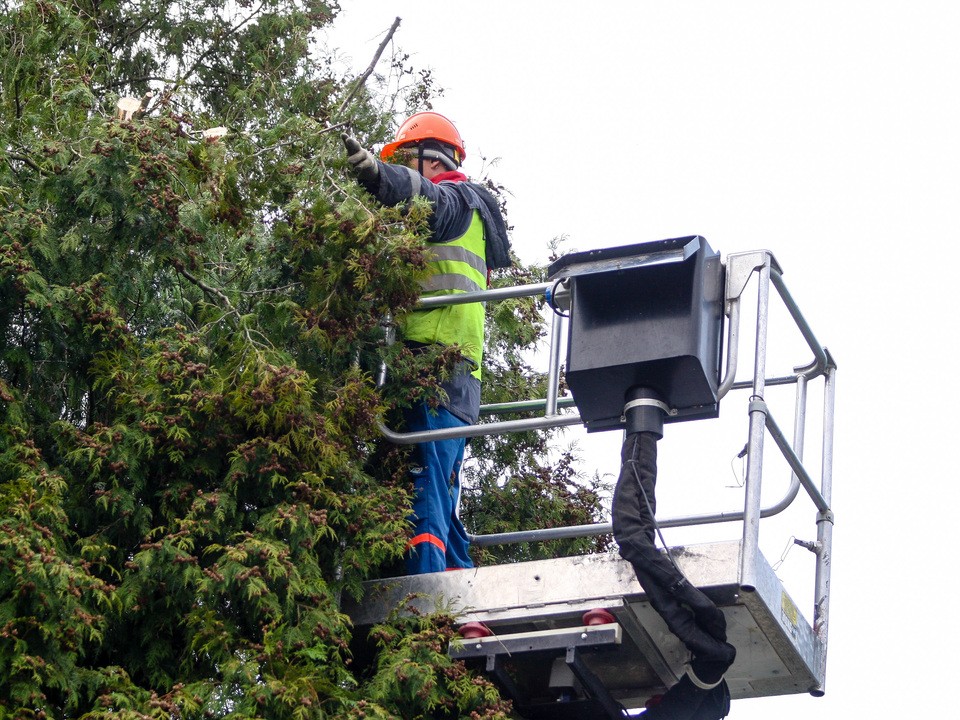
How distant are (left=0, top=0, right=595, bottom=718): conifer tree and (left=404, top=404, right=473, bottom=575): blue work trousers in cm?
15

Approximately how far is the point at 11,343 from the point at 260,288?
1.18 m

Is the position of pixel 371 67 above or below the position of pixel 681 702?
above

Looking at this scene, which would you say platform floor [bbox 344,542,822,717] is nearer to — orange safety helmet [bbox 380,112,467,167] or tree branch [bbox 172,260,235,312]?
tree branch [bbox 172,260,235,312]

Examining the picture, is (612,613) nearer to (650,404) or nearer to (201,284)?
(650,404)

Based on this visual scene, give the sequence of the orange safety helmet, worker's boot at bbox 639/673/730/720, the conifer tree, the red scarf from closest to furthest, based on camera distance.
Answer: the conifer tree, worker's boot at bbox 639/673/730/720, the red scarf, the orange safety helmet

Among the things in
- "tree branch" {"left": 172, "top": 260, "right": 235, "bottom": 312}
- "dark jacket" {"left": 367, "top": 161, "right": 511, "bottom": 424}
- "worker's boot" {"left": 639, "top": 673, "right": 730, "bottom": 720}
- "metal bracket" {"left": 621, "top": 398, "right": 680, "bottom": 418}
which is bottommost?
"worker's boot" {"left": 639, "top": 673, "right": 730, "bottom": 720}

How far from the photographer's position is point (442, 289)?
852 cm

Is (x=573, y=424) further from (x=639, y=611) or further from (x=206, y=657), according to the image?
(x=206, y=657)

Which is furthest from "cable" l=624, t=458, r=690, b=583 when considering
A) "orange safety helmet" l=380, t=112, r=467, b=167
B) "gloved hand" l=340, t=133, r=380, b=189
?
"orange safety helmet" l=380, t=112, r=467, b=167

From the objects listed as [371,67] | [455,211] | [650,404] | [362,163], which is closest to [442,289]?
[455,211]

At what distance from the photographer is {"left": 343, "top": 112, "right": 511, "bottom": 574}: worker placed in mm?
8070

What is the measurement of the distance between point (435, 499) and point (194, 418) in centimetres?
132

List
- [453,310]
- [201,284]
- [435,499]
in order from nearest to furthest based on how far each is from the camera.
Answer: [201,284]
[435,499]
[453,310]

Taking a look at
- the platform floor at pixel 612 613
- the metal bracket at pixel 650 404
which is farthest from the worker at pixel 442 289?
the metal bracket at pixel 650 404
